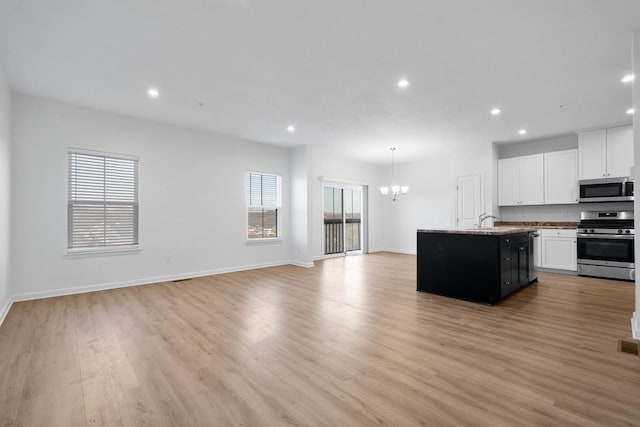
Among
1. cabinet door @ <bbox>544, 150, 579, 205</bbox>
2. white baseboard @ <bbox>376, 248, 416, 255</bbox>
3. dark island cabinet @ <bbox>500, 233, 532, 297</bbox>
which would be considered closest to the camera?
dark island cabinet @ <bbox>500, 233, 532, 297</bbox>

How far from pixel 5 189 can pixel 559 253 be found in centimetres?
866

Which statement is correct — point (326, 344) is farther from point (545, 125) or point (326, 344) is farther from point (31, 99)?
point (545, 125)

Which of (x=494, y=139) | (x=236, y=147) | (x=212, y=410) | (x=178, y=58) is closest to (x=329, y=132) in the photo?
(x=236, y=147)

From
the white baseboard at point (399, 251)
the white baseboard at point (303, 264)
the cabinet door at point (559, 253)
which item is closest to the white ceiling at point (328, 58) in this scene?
the cabinet door at point (559, 253)

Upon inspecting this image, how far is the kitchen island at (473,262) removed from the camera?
3.68 meters

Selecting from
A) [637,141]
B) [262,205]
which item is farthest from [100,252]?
[637,141]

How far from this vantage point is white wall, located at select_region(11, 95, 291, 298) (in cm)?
404

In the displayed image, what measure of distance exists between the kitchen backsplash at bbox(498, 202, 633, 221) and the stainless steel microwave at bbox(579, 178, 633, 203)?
43 cm

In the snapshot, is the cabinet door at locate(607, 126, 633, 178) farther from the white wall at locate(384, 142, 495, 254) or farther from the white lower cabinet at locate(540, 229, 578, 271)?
the white wall at locate(384, 142, 495, 254)

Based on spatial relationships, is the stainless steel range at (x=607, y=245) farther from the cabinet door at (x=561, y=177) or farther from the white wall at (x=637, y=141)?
the white wall at (x=637, y=141)

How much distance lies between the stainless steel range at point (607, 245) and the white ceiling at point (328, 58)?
69.4 inches

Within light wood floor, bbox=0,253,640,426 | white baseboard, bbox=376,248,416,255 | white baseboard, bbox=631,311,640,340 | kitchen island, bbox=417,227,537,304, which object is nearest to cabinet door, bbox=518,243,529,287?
kitchen island, bbox=417,227,537,304

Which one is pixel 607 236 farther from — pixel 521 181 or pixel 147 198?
pixel 147 198

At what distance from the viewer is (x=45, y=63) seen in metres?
3.18
